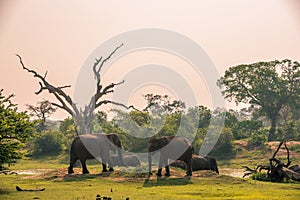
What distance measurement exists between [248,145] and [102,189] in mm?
29341

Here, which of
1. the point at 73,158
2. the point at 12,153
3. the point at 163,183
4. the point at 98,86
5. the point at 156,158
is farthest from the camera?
the point at 98,86

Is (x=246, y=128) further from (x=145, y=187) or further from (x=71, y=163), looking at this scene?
(x=145, y=187)

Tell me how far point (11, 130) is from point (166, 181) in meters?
8.11

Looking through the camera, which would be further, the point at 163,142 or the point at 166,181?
the point at 163,142

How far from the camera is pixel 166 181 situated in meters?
22.5

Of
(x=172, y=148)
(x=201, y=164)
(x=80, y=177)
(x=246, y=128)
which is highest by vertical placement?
(x=246, y=128)

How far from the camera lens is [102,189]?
65.0 feet

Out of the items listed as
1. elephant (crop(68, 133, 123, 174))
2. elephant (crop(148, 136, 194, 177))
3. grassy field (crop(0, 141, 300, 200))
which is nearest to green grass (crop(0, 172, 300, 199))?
grassy field (crop(0, 141, 300, 200))

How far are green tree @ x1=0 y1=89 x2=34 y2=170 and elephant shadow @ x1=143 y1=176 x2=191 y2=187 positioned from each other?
6102 millimetres

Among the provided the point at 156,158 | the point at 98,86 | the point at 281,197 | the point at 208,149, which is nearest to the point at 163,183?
the point at 281,197

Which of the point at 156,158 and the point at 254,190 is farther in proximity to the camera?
the point at 156,158

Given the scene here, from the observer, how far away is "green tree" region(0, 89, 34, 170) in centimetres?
1908

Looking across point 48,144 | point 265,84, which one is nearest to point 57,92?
point 48,144

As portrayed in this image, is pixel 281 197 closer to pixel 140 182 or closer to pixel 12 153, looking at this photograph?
pixel 140 182
